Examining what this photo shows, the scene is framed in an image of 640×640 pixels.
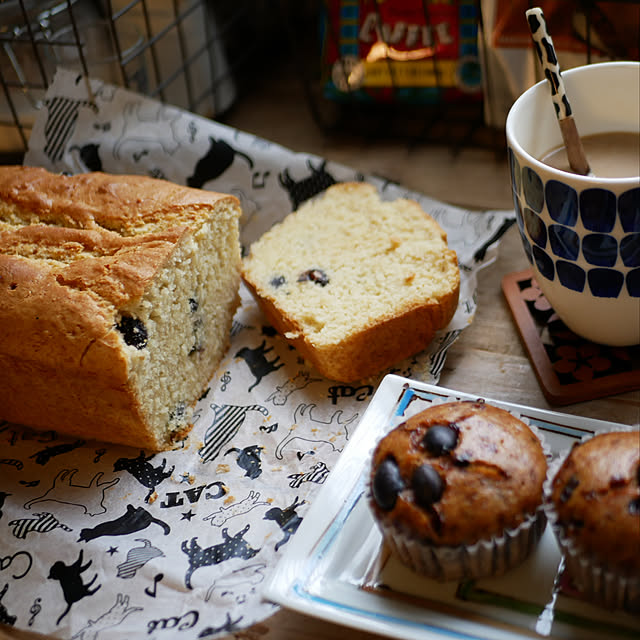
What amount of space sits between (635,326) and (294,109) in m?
1.74

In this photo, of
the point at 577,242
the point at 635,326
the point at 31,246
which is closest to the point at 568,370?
the point at 635,326

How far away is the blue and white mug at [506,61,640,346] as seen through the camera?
146cm

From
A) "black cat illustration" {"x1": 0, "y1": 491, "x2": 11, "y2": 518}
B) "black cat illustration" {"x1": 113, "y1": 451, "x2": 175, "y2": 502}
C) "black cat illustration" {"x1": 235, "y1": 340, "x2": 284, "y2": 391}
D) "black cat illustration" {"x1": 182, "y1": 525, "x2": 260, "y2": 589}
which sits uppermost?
"black cat illustration" {"x1": 0, "y1": 491, "x2": 11, "y2": 518}

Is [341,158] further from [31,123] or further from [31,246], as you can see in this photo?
[31,246]

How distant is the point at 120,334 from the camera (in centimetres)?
164

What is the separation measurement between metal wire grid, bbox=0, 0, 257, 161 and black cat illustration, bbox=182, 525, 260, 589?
1471mm

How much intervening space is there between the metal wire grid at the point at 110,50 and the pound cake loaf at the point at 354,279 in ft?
2.58

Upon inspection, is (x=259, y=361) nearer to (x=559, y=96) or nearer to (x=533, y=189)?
(x=533, y=189)

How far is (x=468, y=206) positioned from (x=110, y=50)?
1.29m

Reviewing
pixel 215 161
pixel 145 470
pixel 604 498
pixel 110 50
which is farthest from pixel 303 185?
pixel 604 498

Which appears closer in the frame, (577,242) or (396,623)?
(396,623)

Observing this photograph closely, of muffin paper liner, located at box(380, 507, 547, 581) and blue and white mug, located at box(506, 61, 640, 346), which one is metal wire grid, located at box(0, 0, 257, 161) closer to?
blue and white mug, located at box(506, 61, 640, 346)

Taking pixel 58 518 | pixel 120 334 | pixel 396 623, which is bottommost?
pixel 58 518

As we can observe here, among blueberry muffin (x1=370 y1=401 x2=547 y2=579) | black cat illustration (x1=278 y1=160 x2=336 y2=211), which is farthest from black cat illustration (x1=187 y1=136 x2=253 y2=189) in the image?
blueberry muffin (x1=370 y1=401 x2=547 y2=579)
